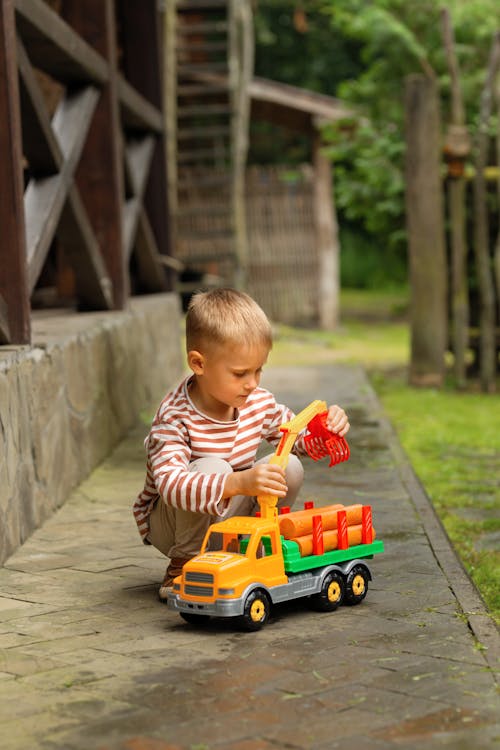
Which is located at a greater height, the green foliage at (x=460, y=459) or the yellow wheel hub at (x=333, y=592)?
the yellow wheel hub at (x=333, y=592)

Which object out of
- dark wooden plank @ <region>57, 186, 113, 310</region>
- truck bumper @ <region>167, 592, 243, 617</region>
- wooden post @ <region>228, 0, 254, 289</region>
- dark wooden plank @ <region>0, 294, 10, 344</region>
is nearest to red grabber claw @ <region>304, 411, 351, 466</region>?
truck bumper @ <region>167, 592, 243, 617</region>

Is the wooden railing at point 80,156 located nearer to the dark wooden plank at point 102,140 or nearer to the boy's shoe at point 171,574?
the dark wooden plank at point 102,140

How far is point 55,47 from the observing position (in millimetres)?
6453

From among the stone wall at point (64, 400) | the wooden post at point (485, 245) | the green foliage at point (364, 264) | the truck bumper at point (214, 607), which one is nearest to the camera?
the truck bumper at point (214, 607)

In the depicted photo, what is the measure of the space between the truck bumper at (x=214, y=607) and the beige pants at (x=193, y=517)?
0.35 m

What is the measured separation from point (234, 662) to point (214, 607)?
9.1 inches

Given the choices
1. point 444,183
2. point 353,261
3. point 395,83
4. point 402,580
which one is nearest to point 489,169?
point 444,183

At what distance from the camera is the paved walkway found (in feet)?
8.80

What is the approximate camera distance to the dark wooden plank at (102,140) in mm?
7598

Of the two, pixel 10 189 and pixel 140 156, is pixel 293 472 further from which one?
pixel 140 156

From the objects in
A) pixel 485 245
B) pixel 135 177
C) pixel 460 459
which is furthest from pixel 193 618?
pixel 485 245

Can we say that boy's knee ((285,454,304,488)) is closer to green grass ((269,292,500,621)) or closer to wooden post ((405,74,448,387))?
green grass ((269,292,500,621))

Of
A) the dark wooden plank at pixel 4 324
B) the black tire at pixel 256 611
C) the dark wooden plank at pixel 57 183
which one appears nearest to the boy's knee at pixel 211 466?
the black tire at pixel 256 611

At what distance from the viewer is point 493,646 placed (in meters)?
3.25
